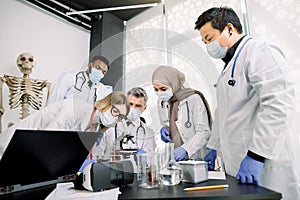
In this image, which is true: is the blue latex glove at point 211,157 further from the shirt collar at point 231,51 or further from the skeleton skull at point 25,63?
the skeleton skull at point 25,63

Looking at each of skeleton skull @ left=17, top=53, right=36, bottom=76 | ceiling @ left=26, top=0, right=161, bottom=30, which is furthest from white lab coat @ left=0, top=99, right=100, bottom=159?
ceiling @ left=26, top=0, right=161, bottom=30

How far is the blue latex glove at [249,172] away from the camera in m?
0.64

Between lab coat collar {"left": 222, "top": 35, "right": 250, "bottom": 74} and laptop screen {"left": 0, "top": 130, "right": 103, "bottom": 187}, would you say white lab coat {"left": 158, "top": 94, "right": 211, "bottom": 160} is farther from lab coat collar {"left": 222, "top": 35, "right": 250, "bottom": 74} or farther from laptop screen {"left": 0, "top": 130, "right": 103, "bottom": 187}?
laptop screen {"left": 0, "top": 130, "right": 103, "bottom": 187}

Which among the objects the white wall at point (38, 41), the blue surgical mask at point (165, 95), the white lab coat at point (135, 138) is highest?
the white wall at point (38, 41)

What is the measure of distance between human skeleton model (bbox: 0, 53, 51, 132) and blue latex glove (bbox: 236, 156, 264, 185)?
1693mm

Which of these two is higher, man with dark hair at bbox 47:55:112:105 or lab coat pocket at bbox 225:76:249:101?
man with dark hair at bbox 47:55:112:105

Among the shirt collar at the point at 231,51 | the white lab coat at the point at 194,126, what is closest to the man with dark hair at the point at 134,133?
the white lab coat at the point at 194,126

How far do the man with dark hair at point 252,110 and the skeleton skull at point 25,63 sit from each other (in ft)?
4.97

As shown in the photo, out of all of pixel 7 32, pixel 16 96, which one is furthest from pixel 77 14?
pixel 16 96

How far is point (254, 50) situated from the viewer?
0.86m

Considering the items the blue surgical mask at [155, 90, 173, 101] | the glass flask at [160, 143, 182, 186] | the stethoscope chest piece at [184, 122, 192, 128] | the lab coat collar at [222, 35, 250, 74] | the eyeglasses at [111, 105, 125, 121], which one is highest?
the lab coat collar at [222, 35, 250, 74]

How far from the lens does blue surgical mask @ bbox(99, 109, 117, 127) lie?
3.20 ft

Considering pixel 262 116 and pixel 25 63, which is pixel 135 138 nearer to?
pixel 262 116

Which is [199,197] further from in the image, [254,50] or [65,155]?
[254,50]
